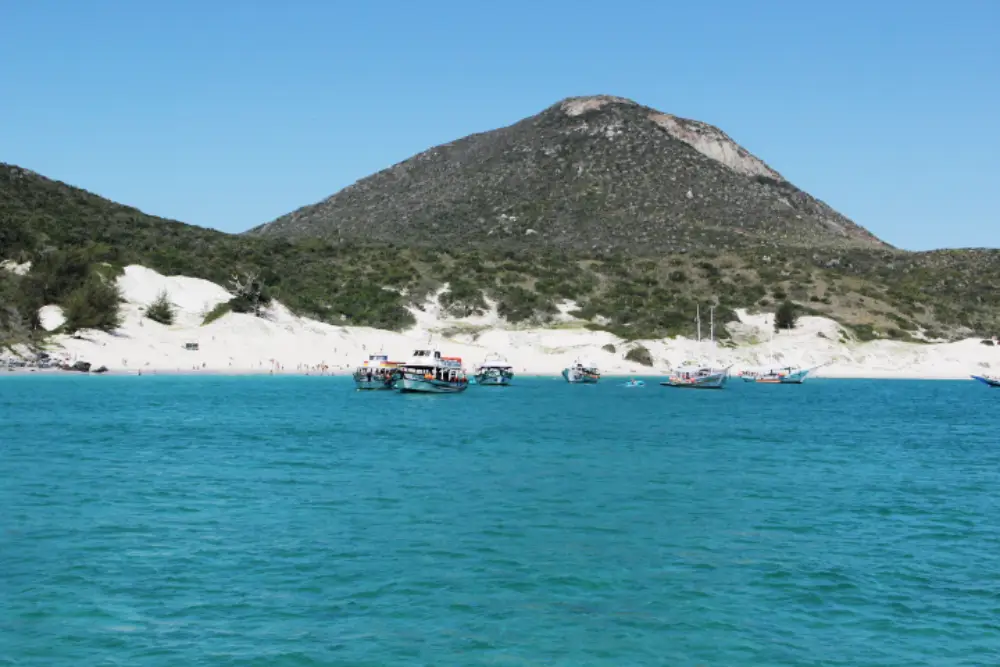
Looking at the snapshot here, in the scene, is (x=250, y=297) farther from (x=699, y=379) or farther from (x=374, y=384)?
(x=699, y=379)

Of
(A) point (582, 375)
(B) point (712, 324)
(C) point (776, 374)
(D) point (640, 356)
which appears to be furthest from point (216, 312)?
(C) point (776, 374)

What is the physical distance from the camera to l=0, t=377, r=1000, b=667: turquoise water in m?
19.6

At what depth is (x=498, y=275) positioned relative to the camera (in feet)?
515

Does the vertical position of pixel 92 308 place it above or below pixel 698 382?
above

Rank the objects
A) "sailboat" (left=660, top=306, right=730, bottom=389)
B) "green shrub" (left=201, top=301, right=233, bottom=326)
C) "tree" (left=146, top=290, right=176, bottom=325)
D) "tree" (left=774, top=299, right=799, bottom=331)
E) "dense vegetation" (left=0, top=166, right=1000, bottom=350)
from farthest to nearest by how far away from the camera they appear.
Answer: "tree" (left=774, top=299, right=799, bottom=331)
"dense vegetation" (left=0, top=166, right=1000, bottom=350)
"green shrub" (left=201, top=301, right=233, bottom=326)
"tree" (left=146, top=290, right=176, bottom=325)
"sailboat" (left=660, top=306, right=730, bottom=389)

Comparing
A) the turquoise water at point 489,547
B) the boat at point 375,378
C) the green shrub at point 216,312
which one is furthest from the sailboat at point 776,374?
the turquoise water at point 489,547

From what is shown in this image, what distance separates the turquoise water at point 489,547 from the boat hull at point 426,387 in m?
37.4

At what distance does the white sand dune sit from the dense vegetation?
3.37m

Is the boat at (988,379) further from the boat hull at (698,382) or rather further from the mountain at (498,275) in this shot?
the boat hull at (698,382)

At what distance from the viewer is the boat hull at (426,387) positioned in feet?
322

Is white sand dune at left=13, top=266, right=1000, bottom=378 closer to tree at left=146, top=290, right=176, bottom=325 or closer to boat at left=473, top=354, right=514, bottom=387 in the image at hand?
tree at left=146, top=290, right=176, bottom=325

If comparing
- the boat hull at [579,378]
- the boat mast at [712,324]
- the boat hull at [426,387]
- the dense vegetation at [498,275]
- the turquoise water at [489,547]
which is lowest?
the turquoise water at [489,547]

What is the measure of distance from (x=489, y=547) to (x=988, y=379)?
11294cm

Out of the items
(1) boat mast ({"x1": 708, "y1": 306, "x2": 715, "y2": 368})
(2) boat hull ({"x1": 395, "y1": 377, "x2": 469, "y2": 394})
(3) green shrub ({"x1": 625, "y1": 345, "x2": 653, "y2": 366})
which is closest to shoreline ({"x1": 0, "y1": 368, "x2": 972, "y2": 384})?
(3) green shrub ({"x1": 625, "y1": 345, "x2": 653, "y2": 366})
